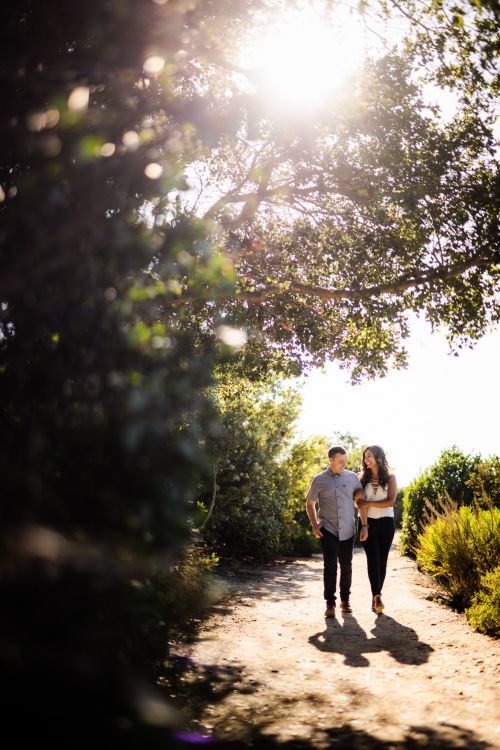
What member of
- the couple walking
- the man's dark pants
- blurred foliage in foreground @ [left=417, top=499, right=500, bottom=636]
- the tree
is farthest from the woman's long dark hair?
the tree

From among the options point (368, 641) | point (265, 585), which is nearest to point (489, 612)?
point (368, 641)

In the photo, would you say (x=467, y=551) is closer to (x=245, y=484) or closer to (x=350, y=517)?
(x=350, y=517)

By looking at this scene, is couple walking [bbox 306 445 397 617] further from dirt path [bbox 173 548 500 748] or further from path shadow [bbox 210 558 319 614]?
path shadow [bbox 210 558 319 614]

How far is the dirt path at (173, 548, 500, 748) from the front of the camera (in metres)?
4.12

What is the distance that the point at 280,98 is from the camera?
650 cm

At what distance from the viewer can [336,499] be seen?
321 inches

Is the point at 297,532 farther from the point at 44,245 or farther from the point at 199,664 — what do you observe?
the point at 44,245

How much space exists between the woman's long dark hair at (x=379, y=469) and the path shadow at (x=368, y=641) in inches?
70.6

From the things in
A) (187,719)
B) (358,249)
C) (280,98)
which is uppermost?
(280,98)

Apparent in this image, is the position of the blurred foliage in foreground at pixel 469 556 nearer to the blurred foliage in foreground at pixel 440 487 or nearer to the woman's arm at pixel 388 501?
the woman's arm at pixel 388 501

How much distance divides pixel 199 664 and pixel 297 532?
14.4m

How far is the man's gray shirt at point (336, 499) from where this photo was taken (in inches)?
318

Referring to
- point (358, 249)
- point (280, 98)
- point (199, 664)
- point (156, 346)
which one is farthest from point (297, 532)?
point (156, 346)

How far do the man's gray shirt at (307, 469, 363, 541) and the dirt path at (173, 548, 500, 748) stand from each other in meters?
1.19
